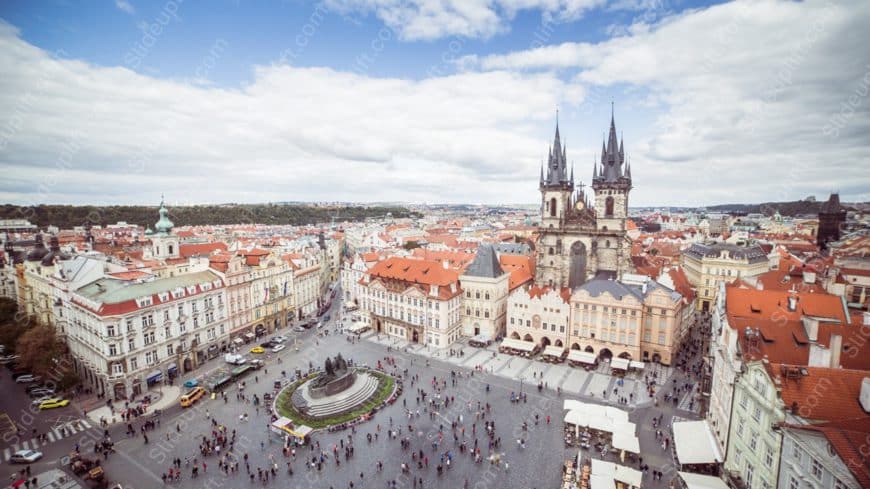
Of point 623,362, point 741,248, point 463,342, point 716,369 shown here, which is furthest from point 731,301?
point 741,248

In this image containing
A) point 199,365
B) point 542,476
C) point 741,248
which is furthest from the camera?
point 741,248

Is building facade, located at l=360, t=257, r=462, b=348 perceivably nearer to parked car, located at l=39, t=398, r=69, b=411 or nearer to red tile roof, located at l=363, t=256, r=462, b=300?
red tile roof, located at l=363, t=256, r=462, b=300

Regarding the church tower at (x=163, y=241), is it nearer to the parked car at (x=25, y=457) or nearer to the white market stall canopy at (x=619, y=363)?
the parked car at (x=25, y=457)

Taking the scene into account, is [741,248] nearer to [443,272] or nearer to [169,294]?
[443,272]

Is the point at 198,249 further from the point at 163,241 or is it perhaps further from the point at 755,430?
the point at 755,430

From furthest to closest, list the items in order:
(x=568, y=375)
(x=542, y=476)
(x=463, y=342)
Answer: (x=463, y=342) < (x=568, y=375) < (x=542, y=476)

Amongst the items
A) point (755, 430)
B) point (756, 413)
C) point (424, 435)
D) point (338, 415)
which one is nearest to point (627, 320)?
point (756, 413)

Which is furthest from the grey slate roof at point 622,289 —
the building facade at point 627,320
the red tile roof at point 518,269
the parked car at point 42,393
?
the parked car at point 42,393

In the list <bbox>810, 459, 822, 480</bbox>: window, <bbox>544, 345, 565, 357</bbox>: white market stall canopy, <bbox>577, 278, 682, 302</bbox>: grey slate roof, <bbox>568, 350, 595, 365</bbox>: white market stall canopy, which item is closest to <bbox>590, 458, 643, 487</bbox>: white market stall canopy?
<bbox>810, 459, 822, 480</bbox>: window
